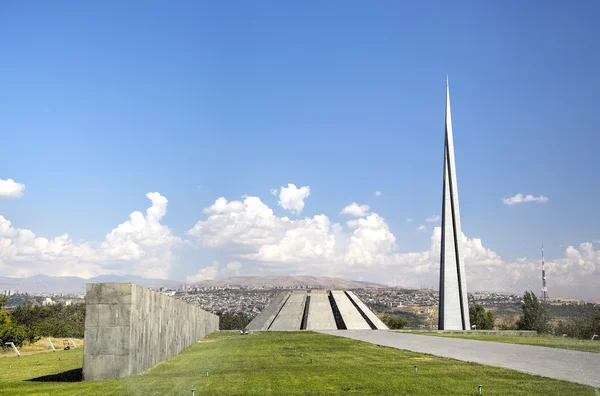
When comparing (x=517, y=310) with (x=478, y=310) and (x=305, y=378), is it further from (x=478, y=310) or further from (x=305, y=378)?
(x=305, y=378)

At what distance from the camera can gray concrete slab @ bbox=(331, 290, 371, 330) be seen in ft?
188

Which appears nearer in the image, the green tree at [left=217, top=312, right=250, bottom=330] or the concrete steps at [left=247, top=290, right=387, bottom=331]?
the concrete steps at [left=247, top=290, right=387, bottom=331]

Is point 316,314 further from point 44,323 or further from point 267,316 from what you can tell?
point 44,323

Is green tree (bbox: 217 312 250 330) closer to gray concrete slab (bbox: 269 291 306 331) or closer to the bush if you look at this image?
gray concrete slab (bbox: 269 291 306 331)

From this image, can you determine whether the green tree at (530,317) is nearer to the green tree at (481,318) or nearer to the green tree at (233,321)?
the green tree at (481,318)

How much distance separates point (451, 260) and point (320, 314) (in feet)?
50.9

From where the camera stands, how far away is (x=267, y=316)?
206ft

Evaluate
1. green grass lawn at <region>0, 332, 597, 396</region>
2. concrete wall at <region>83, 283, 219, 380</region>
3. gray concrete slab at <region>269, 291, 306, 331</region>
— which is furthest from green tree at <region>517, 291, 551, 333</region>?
concrete wall at <region>83, 283, 219, 380</region>

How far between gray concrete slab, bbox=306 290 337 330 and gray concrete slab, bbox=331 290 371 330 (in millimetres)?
1272

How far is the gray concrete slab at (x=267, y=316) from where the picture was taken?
56734mm

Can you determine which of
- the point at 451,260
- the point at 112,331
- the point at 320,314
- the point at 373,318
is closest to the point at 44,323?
the point at 320,314

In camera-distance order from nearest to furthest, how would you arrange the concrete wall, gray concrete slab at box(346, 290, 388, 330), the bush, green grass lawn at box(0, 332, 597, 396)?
1. green grass lawn at box(0, 332, 597, 396)
2. the concrete wall
3. the bush
4. gray concrete slab at box(346, 290, 388, 330)

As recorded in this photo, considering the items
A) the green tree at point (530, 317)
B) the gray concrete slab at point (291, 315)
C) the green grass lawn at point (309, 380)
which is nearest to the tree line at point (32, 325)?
the green grass lawn at point (309, 380)

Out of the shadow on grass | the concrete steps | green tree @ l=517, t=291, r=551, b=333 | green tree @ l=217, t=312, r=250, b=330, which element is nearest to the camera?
the shadow on grass
